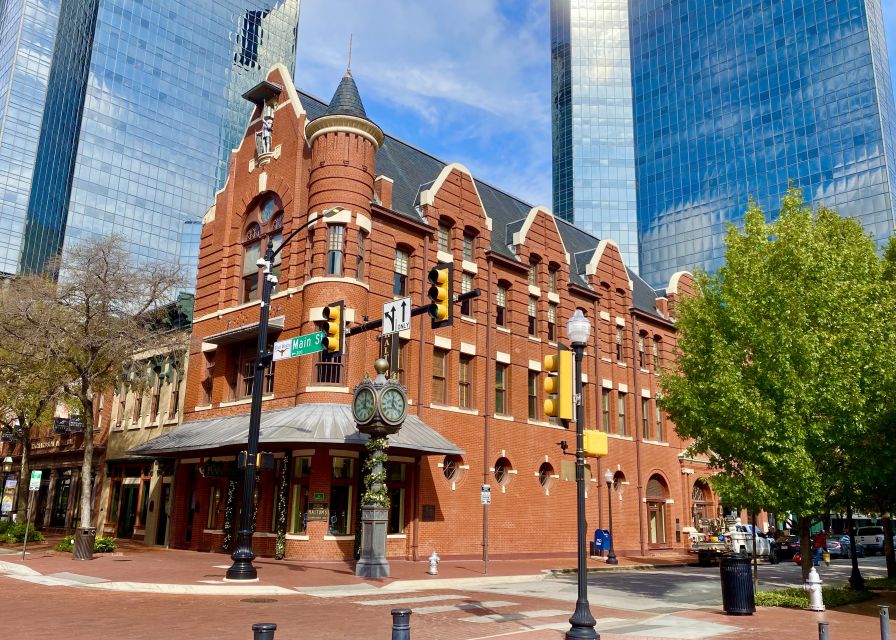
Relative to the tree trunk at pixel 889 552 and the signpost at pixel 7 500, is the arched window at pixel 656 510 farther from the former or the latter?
the signpost at pixel 7 500

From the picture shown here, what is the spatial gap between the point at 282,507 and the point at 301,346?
944 cm

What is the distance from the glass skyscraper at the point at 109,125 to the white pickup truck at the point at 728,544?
95.3 m

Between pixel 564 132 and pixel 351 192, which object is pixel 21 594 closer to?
pixel 351 192

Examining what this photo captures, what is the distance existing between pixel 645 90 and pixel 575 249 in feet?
314

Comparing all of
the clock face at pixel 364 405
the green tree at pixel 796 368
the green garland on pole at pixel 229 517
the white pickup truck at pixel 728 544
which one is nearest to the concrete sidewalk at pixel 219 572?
Result: the green garland on pole at pixel 229 517

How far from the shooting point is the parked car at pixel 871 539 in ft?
168

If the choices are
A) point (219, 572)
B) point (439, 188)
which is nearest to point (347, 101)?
point (439, 188)

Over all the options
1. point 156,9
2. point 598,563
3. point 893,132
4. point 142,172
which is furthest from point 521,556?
point 156,9

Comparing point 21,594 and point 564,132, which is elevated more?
point 564,132

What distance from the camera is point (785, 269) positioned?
19.2 m

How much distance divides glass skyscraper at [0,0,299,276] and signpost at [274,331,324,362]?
10265 cm

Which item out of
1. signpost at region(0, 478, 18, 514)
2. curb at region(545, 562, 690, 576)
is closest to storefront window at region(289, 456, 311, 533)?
curb at region(545, 562, 690, 576)

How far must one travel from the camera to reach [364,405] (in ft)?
69.1

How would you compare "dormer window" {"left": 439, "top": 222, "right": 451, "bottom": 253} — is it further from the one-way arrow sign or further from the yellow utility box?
the yellow utility box
